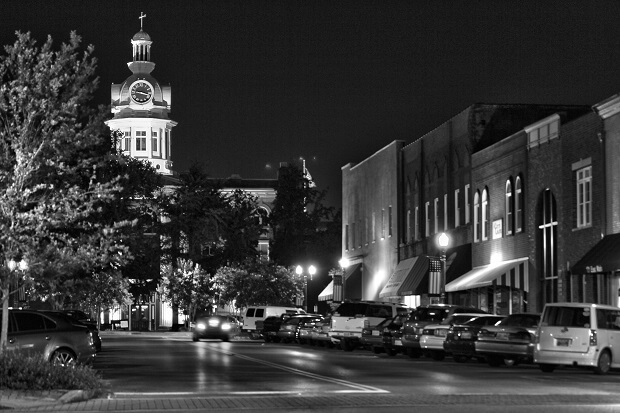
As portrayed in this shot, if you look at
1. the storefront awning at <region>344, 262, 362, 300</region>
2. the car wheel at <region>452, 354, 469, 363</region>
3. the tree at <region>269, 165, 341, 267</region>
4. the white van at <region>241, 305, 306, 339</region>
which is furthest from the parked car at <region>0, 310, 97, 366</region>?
the tree at <region>269, 165, 341, 267</region>

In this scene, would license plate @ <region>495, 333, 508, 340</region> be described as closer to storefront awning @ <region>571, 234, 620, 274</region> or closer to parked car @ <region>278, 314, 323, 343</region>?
storefront awning @ <region>571, 234, 620, 274</region>

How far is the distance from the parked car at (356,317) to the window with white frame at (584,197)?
704 cm

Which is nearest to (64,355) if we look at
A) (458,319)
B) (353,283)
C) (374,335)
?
(458,319)

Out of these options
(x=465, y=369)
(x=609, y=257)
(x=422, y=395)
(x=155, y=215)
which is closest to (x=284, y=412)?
(x=422, y=395)

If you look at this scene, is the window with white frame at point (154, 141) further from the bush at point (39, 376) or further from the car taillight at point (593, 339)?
the bush at point (39, 376)

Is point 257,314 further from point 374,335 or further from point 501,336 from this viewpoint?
point 501,336

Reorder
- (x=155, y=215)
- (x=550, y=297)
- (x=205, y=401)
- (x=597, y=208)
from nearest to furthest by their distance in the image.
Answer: (x=205, y=401), (x=597, y=208), (x=550, y=297), (x=155, y=215)

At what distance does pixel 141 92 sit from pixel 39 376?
11047 cm

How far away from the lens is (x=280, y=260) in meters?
116

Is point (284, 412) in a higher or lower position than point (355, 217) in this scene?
lower

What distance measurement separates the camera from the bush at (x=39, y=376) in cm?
2128

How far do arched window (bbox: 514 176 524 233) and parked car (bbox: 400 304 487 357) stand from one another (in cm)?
1049

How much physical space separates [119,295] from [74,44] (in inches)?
1892

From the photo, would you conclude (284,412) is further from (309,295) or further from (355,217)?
(309,295)
